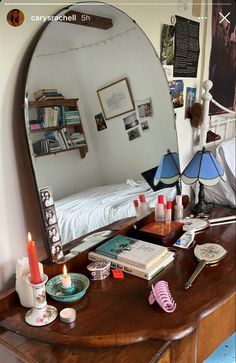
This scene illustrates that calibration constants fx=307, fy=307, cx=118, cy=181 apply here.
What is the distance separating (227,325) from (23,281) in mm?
700

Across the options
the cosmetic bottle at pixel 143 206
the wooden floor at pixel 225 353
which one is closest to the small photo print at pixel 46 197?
the cosmetic bottle at pixel 143 206

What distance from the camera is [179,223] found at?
1292 millimetres

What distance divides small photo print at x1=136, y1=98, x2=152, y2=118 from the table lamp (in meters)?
0.23

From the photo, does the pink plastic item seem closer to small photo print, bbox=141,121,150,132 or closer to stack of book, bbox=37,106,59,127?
stack of book, bbox=37,106,59,127

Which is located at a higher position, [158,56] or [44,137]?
[158,56]

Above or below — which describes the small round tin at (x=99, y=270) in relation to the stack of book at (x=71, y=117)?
below

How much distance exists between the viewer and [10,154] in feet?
2.88

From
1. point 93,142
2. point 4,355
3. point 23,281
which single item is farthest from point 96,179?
point 4,355

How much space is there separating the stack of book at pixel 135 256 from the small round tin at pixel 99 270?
0.04 m

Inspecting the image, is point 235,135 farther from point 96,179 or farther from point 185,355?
point 185,355

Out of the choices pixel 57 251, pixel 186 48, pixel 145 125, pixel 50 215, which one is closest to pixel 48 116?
pixel 50 215

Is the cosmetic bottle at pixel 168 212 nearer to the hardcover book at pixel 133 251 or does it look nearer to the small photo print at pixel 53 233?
the hardcover book at pixel 133 251

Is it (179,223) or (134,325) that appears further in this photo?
(179,223)

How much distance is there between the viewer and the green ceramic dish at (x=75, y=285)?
0.86 meters
